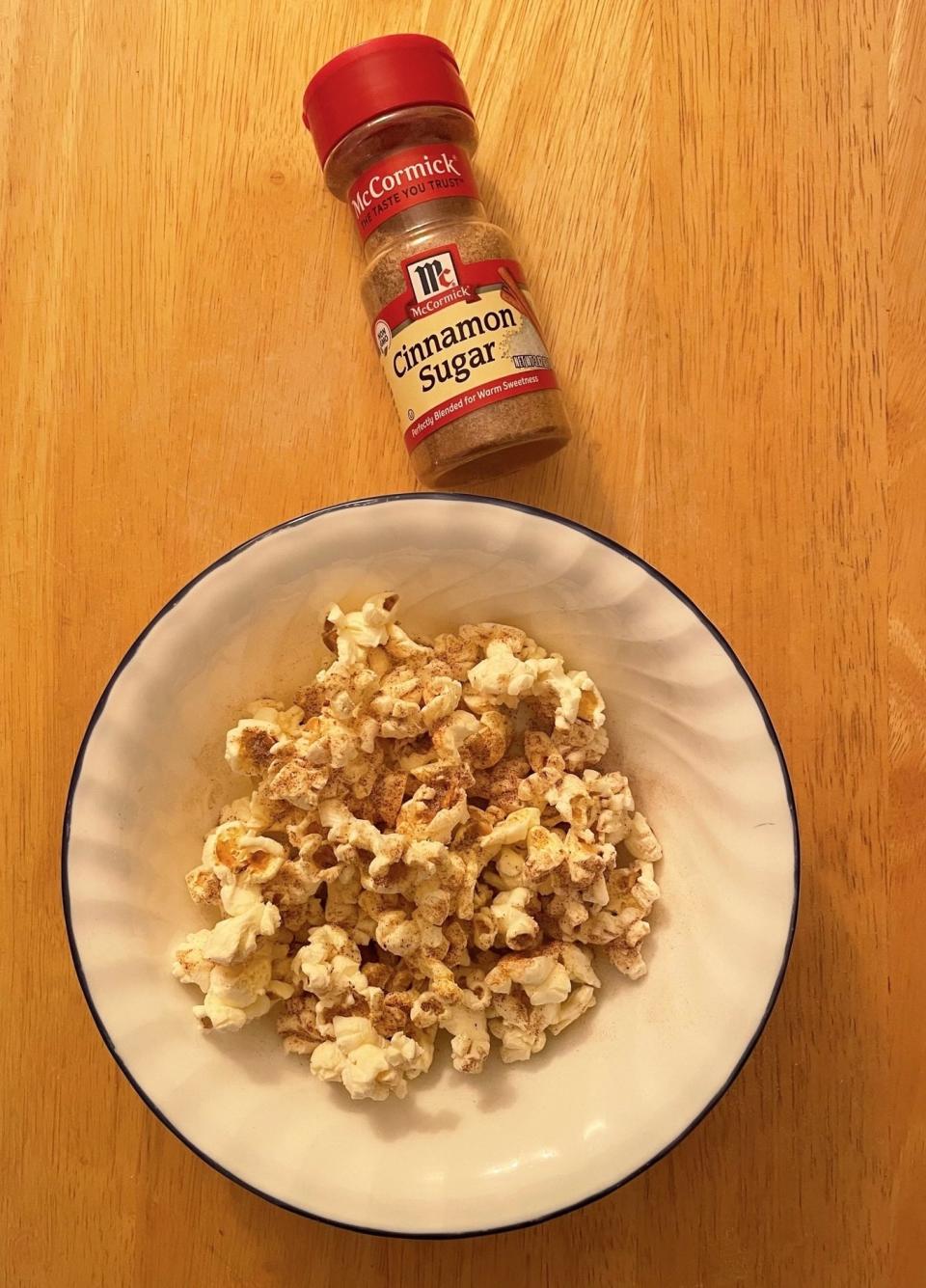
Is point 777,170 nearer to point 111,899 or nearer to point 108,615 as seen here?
point 108,615

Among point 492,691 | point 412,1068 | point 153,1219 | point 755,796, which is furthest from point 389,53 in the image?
point 153,1219

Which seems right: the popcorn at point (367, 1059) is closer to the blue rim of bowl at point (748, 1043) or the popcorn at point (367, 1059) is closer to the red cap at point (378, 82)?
the blue rim of bowl at point (748, 1043)

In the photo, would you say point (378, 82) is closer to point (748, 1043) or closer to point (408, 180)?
point (408, 180)

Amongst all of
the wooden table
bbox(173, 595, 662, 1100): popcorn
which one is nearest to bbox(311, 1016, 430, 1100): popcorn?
bbox(173, 595, 662, 1100): popcorn

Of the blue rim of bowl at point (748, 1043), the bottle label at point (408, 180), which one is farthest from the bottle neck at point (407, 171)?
the blue rim of bowl at point (748, 1043)

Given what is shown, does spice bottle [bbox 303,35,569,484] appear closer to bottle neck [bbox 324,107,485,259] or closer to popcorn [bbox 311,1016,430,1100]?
bottle neck [bbox 324,107,485,259]

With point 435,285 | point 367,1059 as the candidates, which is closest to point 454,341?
point 435,285
